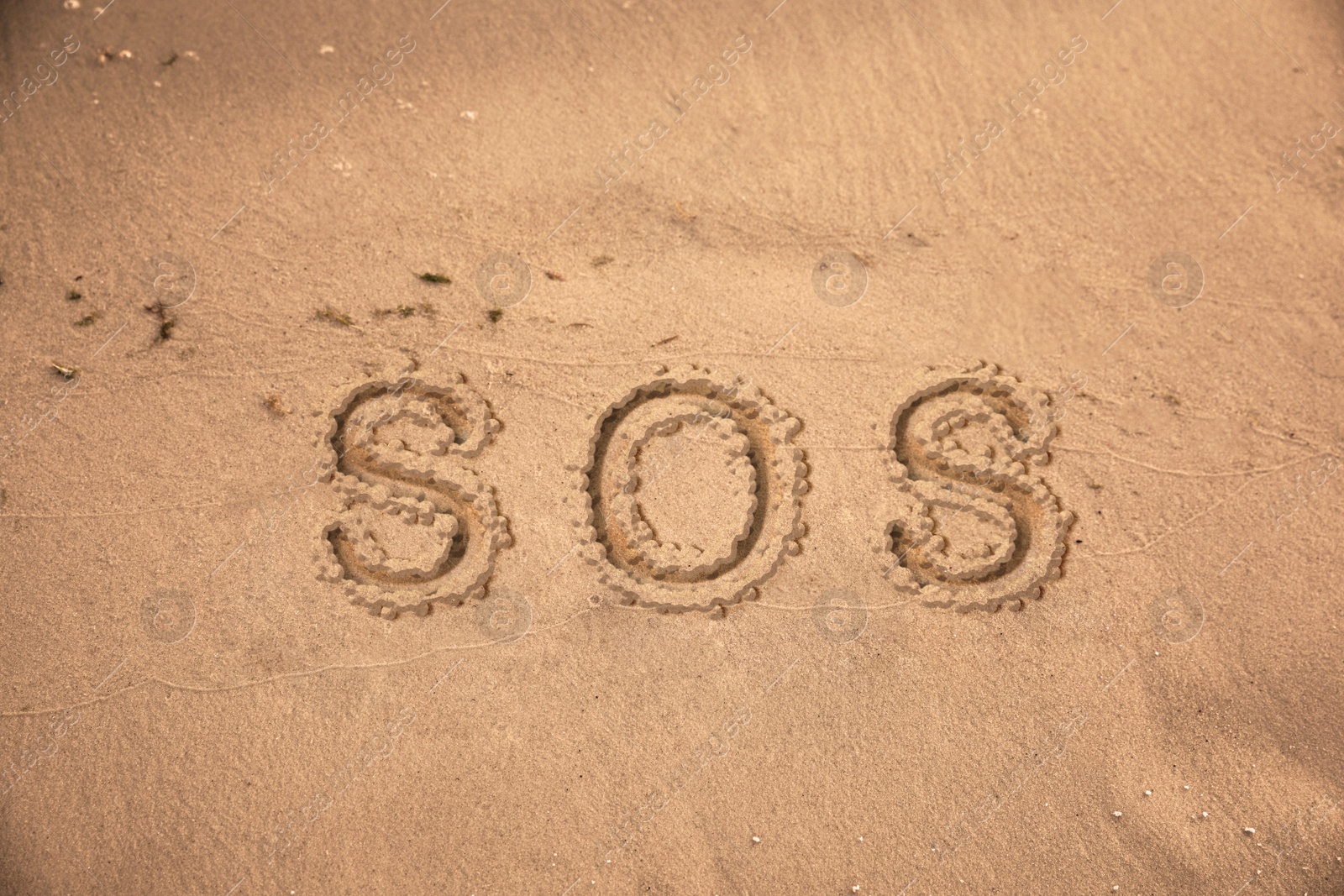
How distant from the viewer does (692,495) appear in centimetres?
326

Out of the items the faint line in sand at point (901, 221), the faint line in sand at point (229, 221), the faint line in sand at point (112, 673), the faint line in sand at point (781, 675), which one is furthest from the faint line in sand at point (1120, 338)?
the faint line in sand at point (112, 673)

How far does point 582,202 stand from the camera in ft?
12.3

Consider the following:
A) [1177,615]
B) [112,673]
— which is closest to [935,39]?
[1177,615]

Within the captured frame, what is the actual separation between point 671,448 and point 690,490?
19 centimetres

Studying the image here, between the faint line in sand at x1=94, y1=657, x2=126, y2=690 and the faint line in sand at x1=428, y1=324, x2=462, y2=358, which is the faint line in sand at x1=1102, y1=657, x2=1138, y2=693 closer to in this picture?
the faint line in sand at x1=428, y1=324, x2=462, y2=358

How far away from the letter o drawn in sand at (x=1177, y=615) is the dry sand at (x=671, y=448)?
0.02 m

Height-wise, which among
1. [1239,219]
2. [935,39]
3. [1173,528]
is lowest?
[1173,528]

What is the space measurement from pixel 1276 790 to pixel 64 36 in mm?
5948

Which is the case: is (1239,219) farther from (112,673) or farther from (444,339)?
(112,673)

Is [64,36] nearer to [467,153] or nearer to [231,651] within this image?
[467,153]

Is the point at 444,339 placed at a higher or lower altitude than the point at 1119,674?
higher

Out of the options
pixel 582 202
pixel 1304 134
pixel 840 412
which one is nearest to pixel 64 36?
pixel 582 202

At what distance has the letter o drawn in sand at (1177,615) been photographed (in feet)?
10.1

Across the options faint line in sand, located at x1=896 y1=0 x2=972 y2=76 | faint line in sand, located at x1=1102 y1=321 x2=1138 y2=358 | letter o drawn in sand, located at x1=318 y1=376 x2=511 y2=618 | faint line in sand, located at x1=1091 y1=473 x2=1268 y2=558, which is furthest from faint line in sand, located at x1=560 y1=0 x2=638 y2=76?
faint line in sand, located at x1=1091 y1=473 x2=1268 y2=558
